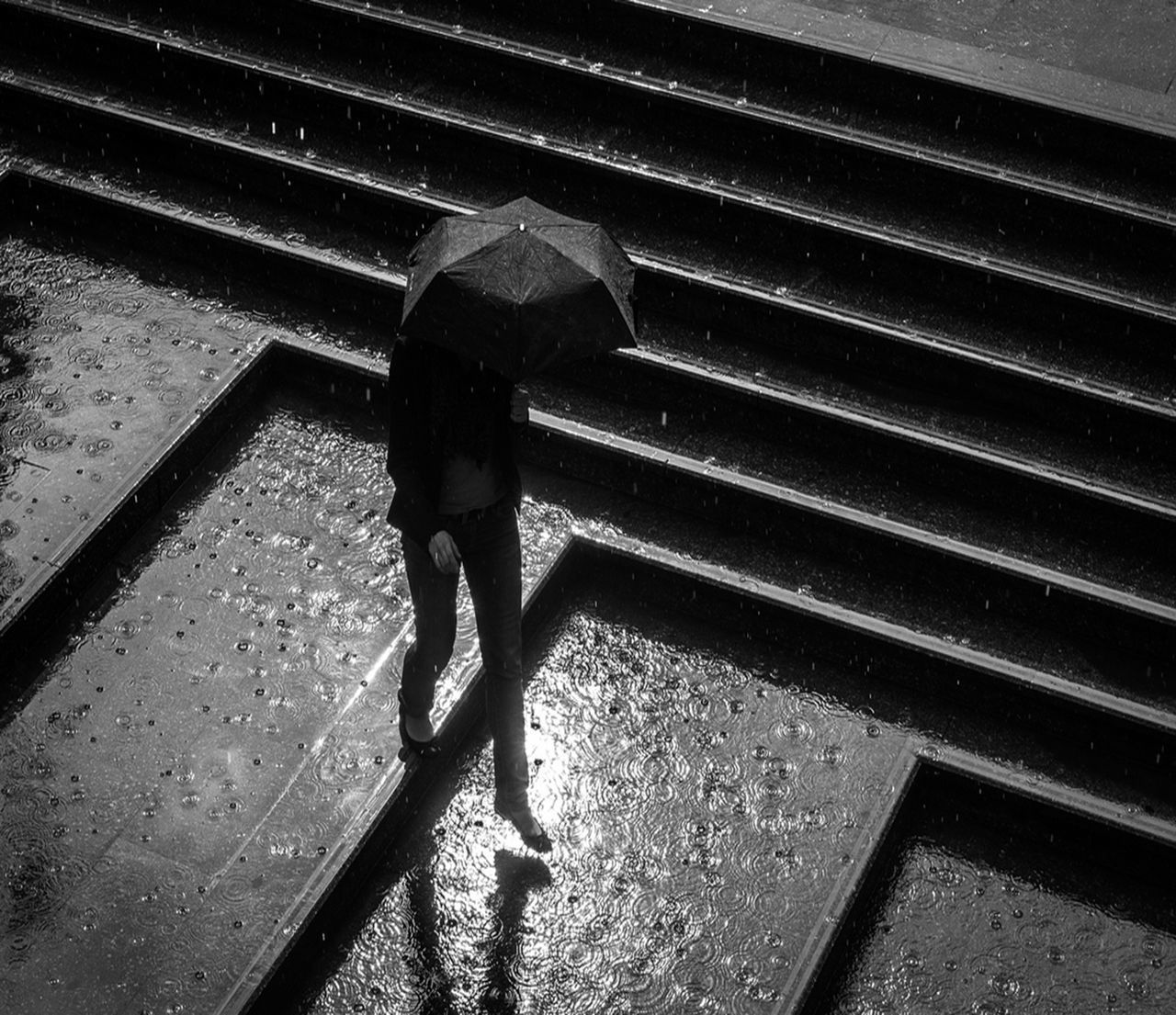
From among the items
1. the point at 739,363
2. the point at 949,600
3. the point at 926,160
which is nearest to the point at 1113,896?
the point at 949,600

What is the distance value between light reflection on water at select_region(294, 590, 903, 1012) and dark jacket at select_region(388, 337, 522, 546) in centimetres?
141

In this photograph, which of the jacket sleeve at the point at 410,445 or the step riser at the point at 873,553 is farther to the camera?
the step riser at the point at 873,553

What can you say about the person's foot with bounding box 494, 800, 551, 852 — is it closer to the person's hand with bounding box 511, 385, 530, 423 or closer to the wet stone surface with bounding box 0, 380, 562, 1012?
the wet stone surface with bounding box 0, 380, 562, 1012

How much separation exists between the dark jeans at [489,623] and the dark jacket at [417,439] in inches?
4.4

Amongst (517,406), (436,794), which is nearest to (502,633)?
(517,406)

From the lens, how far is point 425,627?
5.40 meters

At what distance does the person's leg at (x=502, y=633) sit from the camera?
16.8ft

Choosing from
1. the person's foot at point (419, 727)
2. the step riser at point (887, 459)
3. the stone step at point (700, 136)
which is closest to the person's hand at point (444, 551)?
the person's foot at point (419, 727)

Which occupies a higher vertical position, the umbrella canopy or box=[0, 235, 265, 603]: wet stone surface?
the umbrella canopy

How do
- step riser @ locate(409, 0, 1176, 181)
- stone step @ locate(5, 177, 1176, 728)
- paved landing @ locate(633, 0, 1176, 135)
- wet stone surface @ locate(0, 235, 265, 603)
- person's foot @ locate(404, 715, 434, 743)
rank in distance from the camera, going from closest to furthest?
person's foot @ locate(404, 715, 434, 743), stone step @ locate(5, 177, 1176, 728), wet stone surface @ locate(0, 235, 265, 603), step riser @ locate(409, 0, 1176, 181), paved landing @ locate(633, 0, 1176, 135)

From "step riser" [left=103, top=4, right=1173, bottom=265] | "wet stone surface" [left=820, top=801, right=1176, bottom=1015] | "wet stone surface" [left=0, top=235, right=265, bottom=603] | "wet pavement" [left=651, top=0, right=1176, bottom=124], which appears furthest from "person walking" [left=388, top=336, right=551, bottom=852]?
"wet pavement" [left=651, top=0, right=1176, bottom=124]

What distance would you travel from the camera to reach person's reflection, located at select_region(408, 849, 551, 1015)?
5336 millimetres

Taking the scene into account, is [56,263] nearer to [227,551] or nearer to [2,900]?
[227,551]

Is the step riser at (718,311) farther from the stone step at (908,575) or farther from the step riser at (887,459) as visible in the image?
the stone step at (908,575)
